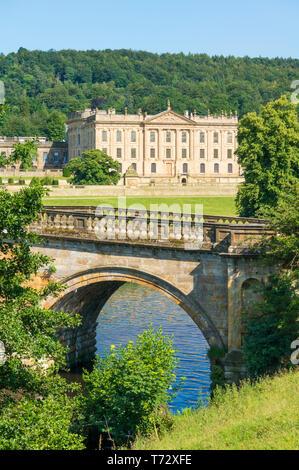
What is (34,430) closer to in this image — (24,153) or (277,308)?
(24,153)

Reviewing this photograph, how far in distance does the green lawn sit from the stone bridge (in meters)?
38.8

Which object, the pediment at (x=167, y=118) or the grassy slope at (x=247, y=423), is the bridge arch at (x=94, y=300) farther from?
the pediment at (x=167, y=118)

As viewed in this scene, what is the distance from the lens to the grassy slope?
45.0 ft

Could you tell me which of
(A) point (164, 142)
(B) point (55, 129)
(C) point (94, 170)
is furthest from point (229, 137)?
(B) point (55, 129)

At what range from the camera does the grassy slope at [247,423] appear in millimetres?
13705

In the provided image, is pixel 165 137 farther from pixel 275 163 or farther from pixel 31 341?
pixel 31 341

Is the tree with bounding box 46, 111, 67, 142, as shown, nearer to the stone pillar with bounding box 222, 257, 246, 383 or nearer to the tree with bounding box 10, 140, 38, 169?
the stone pillar with bounding box 222, 257, 246, 383

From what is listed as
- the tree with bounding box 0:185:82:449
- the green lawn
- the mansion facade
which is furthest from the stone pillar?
the mansion facade

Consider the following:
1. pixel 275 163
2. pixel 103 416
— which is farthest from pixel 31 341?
A: pixel 275 163

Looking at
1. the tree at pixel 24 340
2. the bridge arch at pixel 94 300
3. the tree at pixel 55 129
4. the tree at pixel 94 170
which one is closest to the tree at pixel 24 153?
the tree at pixel 24 340

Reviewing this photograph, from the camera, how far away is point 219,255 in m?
20.9

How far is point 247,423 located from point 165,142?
127779mm

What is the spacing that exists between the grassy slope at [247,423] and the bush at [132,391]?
765mm

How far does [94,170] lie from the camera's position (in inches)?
3964
